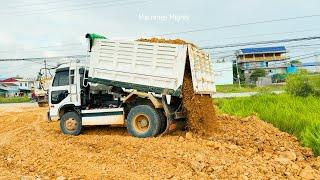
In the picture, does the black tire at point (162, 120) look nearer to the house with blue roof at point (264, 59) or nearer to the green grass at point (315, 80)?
the green grass at point (315, 80)

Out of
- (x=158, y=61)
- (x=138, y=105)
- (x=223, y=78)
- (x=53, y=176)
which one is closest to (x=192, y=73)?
(x=158, y=61)

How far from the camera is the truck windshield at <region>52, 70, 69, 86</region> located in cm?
1423

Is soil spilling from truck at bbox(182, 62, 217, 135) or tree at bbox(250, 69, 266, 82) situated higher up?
tree at bbox(250, 69, 266, 82)

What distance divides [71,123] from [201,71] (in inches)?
167

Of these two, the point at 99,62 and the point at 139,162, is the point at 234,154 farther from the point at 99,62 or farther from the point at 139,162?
the point at 99,62

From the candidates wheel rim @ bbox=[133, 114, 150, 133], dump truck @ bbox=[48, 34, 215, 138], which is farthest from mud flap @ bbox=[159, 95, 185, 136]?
wheel rim @ bbox=[133, 114, 150, 133]

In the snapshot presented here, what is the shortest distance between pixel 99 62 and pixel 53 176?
200 inches

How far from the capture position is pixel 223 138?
1166 cm

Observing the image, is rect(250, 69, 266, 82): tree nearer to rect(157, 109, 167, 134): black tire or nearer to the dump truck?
the dump truck

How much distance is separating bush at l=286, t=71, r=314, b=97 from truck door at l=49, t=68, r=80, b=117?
14519 mm

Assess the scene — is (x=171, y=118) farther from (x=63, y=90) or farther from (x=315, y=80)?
(x=315, y=80)

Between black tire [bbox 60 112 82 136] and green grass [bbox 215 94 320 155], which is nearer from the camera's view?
green grass [bbox 215 94 320 155]

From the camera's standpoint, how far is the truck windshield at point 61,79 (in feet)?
46.7

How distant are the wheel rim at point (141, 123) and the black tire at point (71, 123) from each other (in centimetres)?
207
